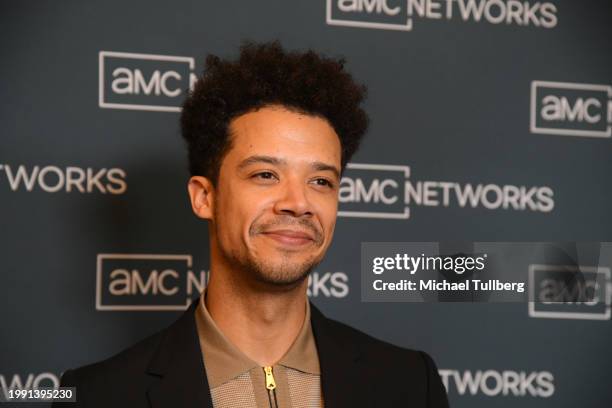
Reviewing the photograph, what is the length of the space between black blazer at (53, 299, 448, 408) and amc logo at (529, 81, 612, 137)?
3.08 ft

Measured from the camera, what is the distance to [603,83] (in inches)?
95.4

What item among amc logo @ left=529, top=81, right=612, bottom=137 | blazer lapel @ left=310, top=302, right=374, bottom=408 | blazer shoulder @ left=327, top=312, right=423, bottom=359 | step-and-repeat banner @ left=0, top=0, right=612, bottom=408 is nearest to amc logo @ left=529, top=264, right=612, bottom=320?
step-and-repeat banner @ left=0, top=0, right=612, bottom=408

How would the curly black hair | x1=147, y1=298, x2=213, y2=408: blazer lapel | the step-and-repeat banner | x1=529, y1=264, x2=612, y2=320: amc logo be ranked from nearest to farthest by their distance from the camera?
x1=147, y1=298, x2=213, y2=408: blazer lapel < the curly black hair < the step-and-repeat banner < x1=529, y1=264, x2=612, y2=320: amc logo

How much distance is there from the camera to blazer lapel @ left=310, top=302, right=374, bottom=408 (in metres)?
1.57

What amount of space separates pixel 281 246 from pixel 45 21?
3.29 feet

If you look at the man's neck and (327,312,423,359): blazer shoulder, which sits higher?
the man's neck

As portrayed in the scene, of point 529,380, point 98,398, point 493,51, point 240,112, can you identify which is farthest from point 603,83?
point 98,398

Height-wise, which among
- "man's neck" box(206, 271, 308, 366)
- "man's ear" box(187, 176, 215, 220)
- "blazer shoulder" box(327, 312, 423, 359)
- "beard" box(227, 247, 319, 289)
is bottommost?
"blazer shoulder" box(327, 312, 423, 359)

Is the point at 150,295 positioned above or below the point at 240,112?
below

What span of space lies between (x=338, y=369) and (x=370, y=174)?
775mm

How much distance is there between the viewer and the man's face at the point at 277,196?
1.53 metres

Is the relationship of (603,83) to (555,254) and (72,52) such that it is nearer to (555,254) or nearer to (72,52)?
(555,254)

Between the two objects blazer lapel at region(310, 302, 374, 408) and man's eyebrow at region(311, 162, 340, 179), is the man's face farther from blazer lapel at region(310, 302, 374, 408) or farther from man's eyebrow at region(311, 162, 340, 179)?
blazer lapel at region(310, 302, 374, 408)

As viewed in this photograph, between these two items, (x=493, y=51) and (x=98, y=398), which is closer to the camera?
(x=98, y=398)
